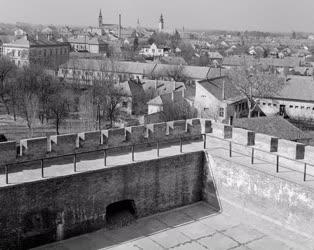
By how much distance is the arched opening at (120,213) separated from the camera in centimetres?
1467

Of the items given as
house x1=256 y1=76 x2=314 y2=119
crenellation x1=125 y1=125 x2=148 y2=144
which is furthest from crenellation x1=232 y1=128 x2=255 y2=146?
house x1=256 y1=76 x2=314 y2=119

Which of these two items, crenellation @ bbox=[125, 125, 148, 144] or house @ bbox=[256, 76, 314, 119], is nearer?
crenellation @ bbox=[125, 125, 148, 144]

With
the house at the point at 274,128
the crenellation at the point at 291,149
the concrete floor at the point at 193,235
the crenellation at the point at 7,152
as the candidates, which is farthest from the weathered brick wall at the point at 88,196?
the house at the point at 274,128

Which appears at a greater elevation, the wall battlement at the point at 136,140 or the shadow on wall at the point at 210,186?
the wall battlement at the point at 136,140

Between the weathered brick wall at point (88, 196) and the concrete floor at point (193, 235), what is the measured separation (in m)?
0.41

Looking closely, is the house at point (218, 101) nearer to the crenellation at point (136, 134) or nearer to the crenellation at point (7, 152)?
the crenellation at point (136, 134)

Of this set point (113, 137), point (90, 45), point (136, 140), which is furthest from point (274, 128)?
point (90, 45)

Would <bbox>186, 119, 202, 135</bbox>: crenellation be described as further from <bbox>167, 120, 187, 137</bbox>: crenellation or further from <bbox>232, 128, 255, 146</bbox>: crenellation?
<bbox>232, 128, 255, 146</bbox>: crenellation

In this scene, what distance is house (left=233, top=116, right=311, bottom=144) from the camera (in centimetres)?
2750

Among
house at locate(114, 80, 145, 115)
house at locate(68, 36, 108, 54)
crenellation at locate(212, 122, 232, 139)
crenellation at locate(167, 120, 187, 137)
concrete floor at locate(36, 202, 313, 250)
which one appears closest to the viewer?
concrete floor at locate(36, 202, 313, 250)

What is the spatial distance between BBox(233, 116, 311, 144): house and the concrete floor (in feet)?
42.4

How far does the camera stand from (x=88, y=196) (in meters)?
13.8

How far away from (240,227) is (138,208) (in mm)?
3136

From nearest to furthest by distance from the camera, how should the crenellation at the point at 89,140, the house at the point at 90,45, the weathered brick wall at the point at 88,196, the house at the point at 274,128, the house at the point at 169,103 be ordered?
the weathered brick wall at the point at 88,196 < the crenellation at the point at 89,140 < the house at the point at 274,128 < the house at the point at 169,103 < the house at the point at 90,45
